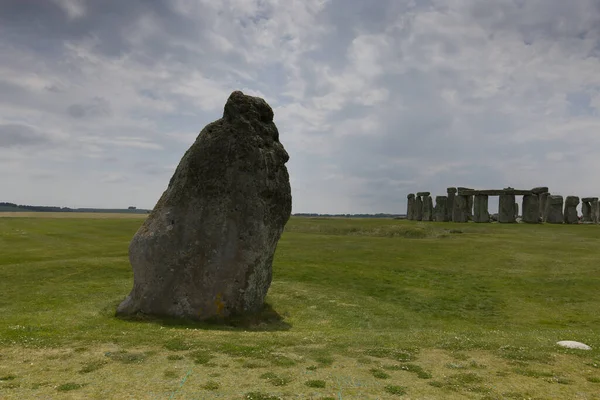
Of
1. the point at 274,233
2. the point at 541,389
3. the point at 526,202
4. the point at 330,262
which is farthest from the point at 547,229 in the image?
the point at 541,389

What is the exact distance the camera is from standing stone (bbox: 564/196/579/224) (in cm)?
6172

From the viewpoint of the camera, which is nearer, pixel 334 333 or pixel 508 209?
pixel 334 333

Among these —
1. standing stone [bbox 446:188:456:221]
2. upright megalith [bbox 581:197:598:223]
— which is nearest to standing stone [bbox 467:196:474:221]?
standing stone [bbox 446:188:456:221]

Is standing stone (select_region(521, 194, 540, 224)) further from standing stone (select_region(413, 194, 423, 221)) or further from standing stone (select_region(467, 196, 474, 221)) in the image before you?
standing stone (select_region(413, 194, 423, 221))

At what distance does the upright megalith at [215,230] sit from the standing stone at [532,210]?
57417 millimetres

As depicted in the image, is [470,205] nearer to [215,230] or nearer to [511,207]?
[511,207]

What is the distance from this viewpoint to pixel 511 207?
209 feet

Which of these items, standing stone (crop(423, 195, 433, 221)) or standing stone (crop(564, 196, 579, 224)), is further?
standing stone (crop(423, 195, 433, 221))

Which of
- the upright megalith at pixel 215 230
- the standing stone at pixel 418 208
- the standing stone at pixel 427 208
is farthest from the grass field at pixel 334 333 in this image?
the standing stone at pixel 418 208

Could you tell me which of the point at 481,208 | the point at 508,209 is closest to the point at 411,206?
the point at 481,208

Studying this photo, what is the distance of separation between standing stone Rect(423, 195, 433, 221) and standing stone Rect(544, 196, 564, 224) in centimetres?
1823

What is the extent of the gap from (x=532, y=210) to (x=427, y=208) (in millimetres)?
17388

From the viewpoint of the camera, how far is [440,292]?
71.6ft

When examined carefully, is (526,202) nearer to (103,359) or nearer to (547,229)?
(547,229)
